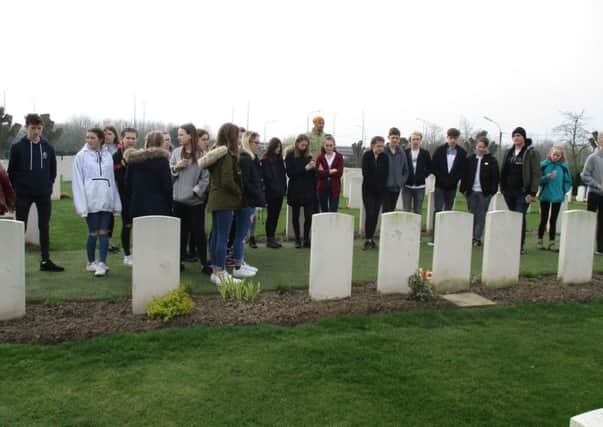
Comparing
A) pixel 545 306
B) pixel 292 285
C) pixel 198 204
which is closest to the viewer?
pixel 545 306

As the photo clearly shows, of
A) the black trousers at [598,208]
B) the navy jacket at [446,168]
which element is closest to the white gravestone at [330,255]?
the navy jacket at [446,168]

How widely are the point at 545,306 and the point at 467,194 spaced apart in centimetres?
381

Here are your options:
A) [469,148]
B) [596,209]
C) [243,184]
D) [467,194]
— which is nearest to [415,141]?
[467,194]

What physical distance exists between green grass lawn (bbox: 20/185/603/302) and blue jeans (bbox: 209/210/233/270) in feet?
1.03

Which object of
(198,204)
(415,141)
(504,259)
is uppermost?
(415,141)

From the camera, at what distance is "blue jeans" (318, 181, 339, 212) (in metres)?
8.88

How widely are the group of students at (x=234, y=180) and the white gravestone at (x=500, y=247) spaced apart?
2.53 m

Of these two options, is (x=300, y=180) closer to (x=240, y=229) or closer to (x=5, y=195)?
(x=240, y=229)

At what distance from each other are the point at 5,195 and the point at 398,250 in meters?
4.30

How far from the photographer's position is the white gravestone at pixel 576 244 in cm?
673

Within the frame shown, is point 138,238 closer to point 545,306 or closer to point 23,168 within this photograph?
point 23,168

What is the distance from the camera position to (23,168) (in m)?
6.48

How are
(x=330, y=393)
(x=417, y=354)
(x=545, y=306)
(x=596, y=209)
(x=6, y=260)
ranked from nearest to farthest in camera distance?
(x=330, y=393) → (x=417, y=354) → (x=6, y=260) → (x=545, y=306) → (x=596, y=209)

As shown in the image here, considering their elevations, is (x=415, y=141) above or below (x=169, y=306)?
above
